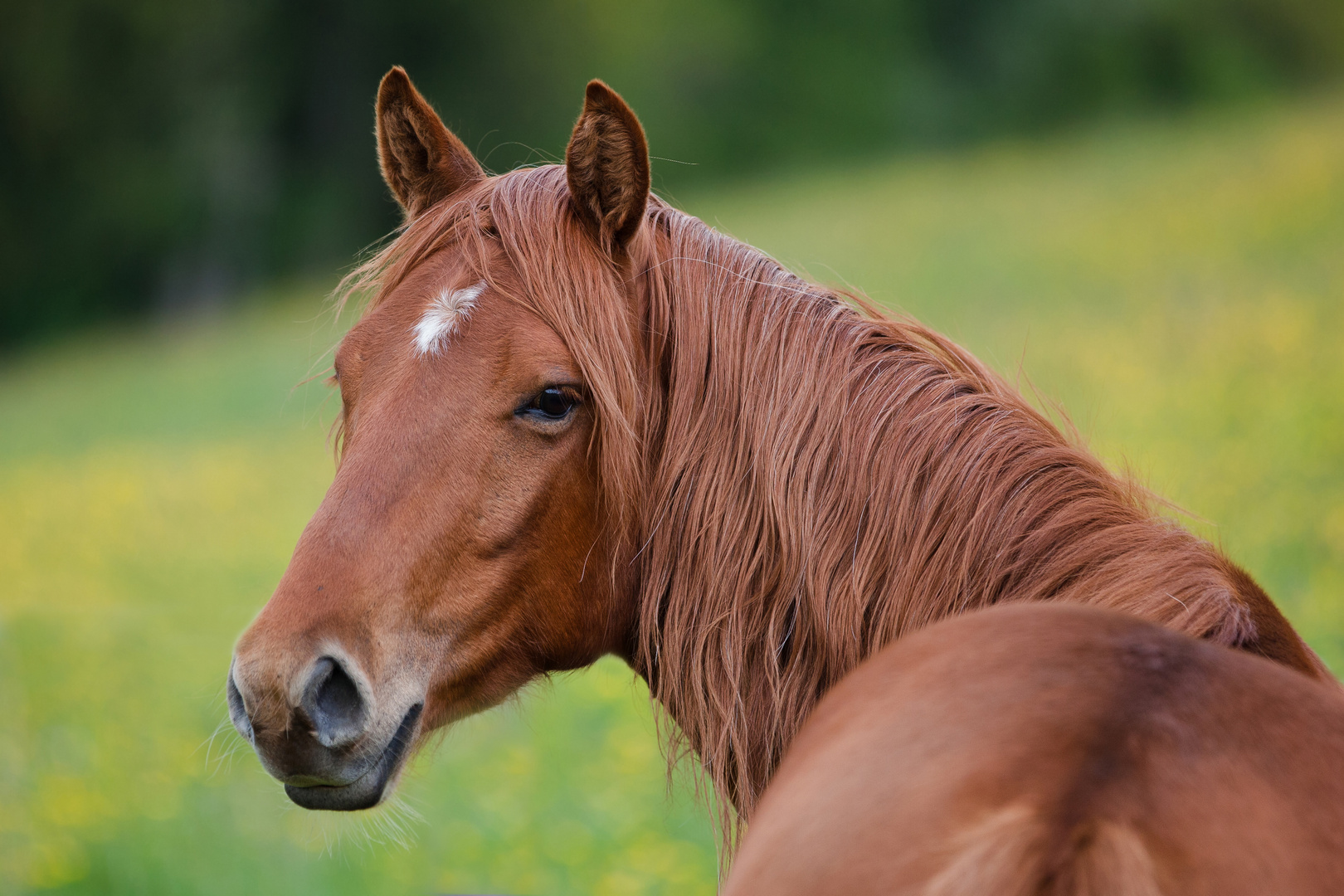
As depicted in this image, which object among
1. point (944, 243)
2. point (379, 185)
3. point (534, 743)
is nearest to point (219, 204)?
point (379, 185)

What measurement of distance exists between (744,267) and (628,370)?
1.08 ft

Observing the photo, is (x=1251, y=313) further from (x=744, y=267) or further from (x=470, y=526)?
(x=470, y=526)

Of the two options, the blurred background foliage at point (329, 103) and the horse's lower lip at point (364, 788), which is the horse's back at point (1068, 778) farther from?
the blurred background foliage at point (329, 103)

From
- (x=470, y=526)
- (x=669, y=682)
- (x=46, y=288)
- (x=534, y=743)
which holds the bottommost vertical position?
(x=46, y=288)

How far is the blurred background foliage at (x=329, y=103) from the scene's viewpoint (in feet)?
51.8

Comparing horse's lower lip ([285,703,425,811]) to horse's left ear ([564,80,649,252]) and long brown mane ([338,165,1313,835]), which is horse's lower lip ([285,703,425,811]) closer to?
long brown mane ([338,165,1313,835])

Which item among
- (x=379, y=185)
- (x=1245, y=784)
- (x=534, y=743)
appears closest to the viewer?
(x=1245, y=784)

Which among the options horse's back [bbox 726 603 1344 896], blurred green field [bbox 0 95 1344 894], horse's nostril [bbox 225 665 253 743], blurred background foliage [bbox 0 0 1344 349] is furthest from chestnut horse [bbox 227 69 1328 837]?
blurred background foliage [bbox 0 0 1344 349]

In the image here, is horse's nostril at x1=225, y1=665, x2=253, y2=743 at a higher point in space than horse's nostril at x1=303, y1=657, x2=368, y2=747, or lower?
lower

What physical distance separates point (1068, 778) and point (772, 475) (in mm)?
859

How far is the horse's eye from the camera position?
5.39ft

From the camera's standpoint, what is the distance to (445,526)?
1.57 meters

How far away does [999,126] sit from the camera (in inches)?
586

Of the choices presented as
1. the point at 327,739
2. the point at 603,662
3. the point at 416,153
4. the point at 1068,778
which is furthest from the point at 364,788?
the point at 603,662
